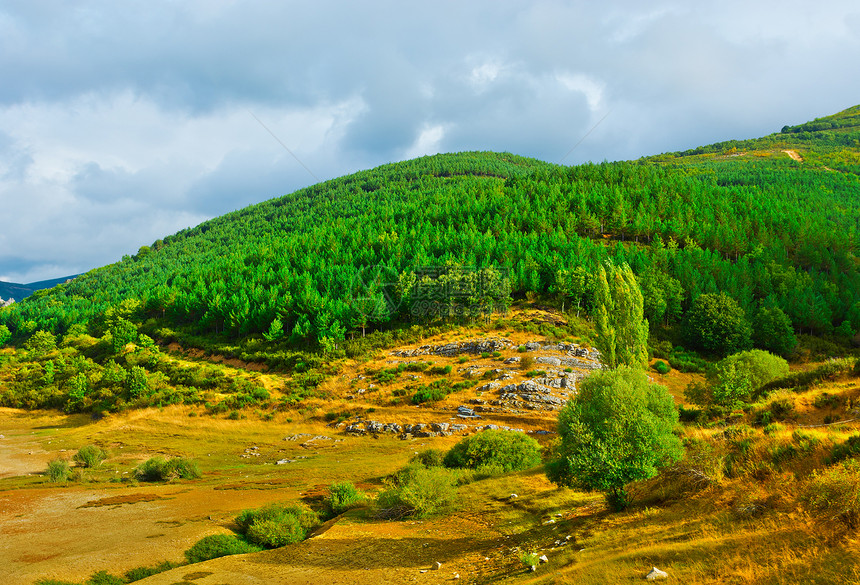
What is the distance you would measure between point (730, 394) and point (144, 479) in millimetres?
63073

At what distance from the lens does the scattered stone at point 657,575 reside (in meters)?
15.9

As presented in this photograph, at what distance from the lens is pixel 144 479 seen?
49062 mm

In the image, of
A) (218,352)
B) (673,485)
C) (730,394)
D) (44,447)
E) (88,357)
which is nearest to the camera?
(673,485)

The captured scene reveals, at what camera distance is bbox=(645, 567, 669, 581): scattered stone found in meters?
15.9

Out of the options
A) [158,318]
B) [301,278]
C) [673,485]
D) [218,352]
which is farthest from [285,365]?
[673,485]

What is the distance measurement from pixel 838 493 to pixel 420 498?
22646mm

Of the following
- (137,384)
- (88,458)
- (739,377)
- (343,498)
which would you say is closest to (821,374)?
(739,377)

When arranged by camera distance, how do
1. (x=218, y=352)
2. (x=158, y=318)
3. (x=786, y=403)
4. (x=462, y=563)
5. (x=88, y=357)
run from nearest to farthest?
1. (x=462, y=563)
2. (x=786, y=403)
3. (x=218, y=352)
4. (x=88, y=357)
5. (x=158, y=318)

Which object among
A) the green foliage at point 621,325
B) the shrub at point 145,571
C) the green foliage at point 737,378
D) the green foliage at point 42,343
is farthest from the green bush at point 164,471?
the green foliage at point 42,343

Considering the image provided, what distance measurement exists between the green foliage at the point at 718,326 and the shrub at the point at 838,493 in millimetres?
79965

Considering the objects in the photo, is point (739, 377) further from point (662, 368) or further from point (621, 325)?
point (662, 368)

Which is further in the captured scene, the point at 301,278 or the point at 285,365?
the point at 301,278

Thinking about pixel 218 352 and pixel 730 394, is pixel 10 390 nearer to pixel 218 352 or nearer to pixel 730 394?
pixel 218 352

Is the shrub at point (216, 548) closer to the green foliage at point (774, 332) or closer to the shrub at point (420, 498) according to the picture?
the shrub at point (420, 498)
